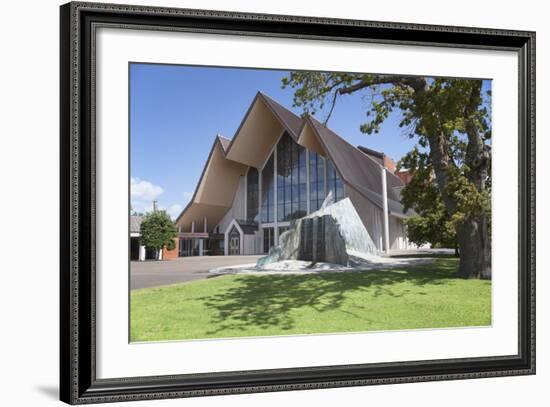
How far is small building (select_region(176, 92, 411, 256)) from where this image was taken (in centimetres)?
504

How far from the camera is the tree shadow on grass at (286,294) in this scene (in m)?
4.91

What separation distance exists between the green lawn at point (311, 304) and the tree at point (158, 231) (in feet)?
1.18

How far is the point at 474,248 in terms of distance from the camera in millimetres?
5469

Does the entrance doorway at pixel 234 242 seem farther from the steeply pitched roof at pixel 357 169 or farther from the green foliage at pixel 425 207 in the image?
the green foliage at pixel 425 207

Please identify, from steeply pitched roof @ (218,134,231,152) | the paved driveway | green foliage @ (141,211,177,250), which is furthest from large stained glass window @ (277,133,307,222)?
green foliage @ (141,211,177,250)

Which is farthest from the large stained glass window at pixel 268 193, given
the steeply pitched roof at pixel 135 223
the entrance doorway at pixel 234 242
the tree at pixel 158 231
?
the steeply pitched roof at pixel 135 223

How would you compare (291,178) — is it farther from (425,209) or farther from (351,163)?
(425,209)

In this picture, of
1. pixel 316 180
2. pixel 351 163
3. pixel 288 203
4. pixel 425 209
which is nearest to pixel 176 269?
pixel 288 203

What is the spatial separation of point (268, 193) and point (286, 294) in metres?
0.98

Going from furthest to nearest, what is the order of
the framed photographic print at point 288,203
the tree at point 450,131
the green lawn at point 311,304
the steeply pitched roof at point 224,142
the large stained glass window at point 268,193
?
1. the large stained glass window at point 268,193
2. the tree at point 450,131
3. the steeply pitched roof at point 224,142
4. the green lawn at point 311,304
5. the framed photographic print at point 288,203

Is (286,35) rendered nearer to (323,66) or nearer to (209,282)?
(323,66)

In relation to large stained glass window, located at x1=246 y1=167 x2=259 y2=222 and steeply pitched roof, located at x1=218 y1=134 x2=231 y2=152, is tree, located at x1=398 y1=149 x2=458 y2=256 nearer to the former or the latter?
large stained glass window, located at x1=246 y1=167 x2=259 y2=222

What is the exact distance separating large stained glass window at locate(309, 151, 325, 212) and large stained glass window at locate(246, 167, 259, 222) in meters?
0.50

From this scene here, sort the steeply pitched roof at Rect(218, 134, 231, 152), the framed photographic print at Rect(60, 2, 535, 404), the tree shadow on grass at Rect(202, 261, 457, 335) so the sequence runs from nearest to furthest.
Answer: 1. the framed photographic print at Rect(60, 2, 535, 404)
2. the tree shadow on grass at Rect(202, 261, 457, 335)
3. the steeply pitched roof at Rect(218, 134, 231, 152)
